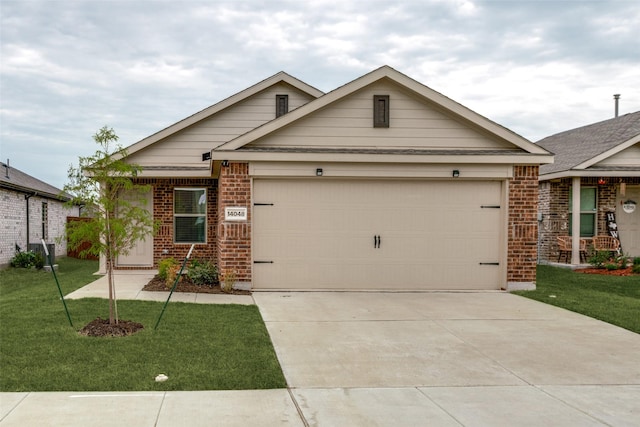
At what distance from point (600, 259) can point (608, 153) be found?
3.32 metres

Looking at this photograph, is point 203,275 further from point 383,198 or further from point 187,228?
point 383,198

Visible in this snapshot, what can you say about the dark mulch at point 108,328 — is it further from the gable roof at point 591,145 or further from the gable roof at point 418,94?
the gable roof at point 591,145

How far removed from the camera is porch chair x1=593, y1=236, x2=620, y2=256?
55.3 ft

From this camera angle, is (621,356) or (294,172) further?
(294,172)

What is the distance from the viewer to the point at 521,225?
11.5m

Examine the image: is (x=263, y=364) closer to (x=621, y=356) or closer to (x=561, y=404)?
(x=561, y=404)

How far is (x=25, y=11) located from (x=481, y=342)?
39.6 ft

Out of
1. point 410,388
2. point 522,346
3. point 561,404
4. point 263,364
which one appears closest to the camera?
point 561,404

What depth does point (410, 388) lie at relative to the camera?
207 inches

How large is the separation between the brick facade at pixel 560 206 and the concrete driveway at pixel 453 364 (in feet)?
28.6

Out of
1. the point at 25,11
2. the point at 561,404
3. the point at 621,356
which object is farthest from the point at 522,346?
the point at 25,11

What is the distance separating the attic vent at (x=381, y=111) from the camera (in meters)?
11.6

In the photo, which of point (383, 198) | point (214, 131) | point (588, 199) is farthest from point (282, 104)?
point (588, 199)

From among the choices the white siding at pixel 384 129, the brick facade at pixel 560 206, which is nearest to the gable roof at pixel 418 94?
the white siding at pixel 384 129
